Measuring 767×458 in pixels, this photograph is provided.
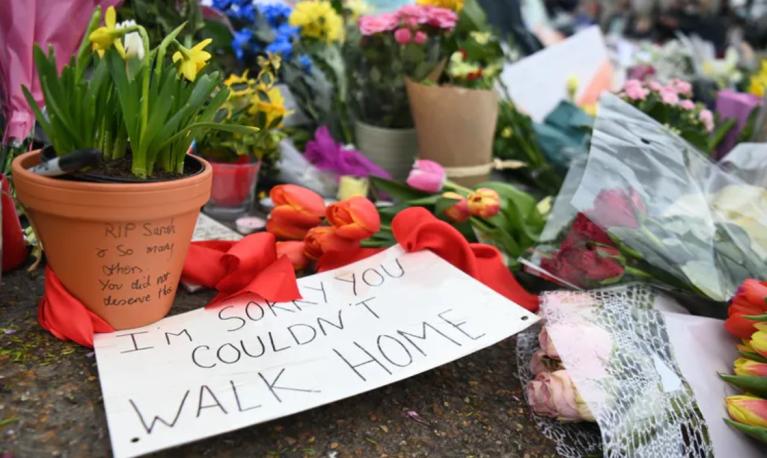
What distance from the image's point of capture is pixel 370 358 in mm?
624

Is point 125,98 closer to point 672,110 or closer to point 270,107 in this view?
point 270,107

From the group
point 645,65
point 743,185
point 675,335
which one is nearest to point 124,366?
point 675,335

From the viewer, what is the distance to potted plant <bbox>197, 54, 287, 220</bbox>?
1053 mm

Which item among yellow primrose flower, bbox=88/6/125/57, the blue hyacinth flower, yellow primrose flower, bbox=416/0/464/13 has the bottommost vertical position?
the blue hyacinth flower

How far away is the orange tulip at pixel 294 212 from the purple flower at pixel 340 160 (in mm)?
324

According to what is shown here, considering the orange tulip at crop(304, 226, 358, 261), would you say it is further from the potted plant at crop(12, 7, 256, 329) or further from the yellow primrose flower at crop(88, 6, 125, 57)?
the yellow primrose flower at crop(88, 6, 125, 57)

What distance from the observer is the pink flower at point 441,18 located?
1.21m

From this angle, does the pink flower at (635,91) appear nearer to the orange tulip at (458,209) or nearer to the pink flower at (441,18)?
the pink flower at (441,18)

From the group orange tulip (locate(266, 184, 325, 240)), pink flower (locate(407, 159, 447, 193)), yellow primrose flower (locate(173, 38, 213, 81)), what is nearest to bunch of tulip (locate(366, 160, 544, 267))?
pink flower (locate(407, 159, 447, 193))

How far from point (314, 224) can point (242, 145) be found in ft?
0.84

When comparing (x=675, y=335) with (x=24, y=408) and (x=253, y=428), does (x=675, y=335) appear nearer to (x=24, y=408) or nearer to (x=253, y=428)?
(x=253, y=428)

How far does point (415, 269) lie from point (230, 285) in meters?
0.23

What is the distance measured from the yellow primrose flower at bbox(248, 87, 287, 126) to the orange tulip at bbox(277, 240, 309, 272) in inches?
12.4

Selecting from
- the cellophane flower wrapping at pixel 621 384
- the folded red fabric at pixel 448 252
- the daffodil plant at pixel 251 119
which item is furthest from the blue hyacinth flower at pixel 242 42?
the cellophane flower wrapping at pixel 621 384
